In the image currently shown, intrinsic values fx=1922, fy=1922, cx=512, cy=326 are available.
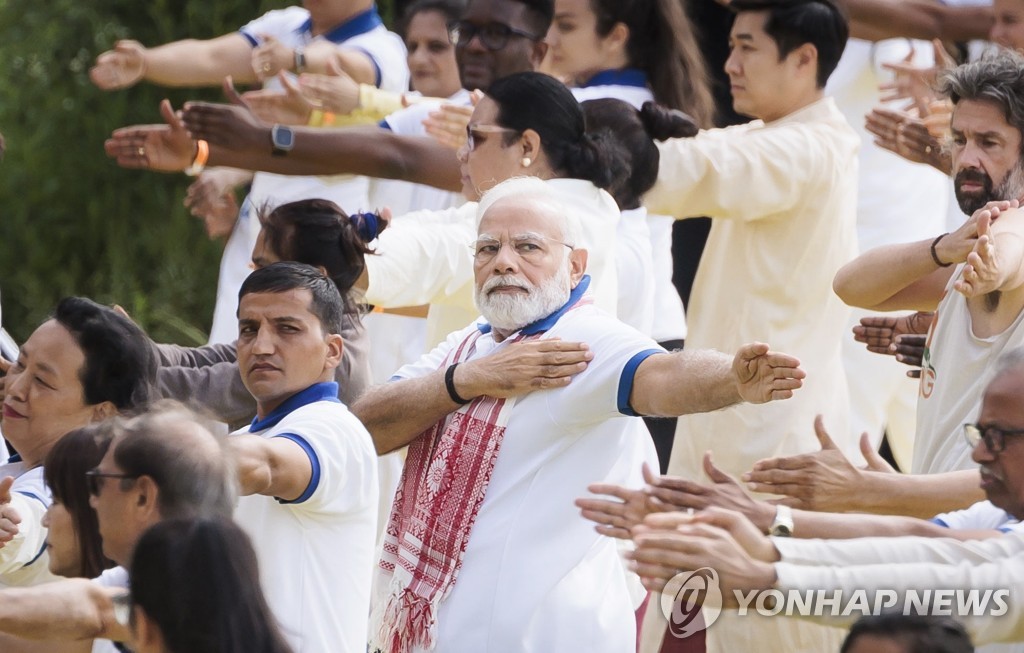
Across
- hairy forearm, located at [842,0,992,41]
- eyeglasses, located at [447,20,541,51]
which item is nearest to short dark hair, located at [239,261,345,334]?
eyeglasses, located at [447,20,541,51]

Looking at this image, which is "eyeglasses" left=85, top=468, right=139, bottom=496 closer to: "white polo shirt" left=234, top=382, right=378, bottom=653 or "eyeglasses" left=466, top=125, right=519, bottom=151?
"white polo shirt" left=234, top=382, right=378, bottom=653

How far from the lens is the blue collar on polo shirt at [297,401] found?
4.45 meters

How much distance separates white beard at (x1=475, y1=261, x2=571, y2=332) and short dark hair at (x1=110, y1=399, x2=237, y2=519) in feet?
3.30

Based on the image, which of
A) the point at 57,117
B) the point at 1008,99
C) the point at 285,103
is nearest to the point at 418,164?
the point at 285,103

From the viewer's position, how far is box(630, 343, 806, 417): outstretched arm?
12.6 ft

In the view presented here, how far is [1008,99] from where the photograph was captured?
4.80 m

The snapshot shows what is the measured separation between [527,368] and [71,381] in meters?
1.26

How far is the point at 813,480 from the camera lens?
390cm

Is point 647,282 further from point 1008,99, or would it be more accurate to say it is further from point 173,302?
point 173,302

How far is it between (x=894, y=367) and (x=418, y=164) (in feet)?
6.17

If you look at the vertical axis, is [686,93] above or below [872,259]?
above

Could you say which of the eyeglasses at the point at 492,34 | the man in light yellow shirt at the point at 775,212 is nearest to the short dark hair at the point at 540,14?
the eyeglasses at the point at 492,34

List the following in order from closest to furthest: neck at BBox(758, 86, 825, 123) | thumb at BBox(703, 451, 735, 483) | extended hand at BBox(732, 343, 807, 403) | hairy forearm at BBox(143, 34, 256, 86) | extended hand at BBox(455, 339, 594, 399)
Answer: thumb at BBox(703, 451, 735, 483)
extended hand at BBox(732, 343, 807, 403)
extended hand at BBox(455, 339, 594, 399)
neck at BBox(758, 86, 825, 123)
hairy forearm at BBox(143, 34, 256, 86)

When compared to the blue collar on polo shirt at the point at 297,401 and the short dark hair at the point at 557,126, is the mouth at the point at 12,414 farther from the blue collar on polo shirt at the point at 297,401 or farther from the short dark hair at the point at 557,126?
the short dark hair at the point at 557,126
